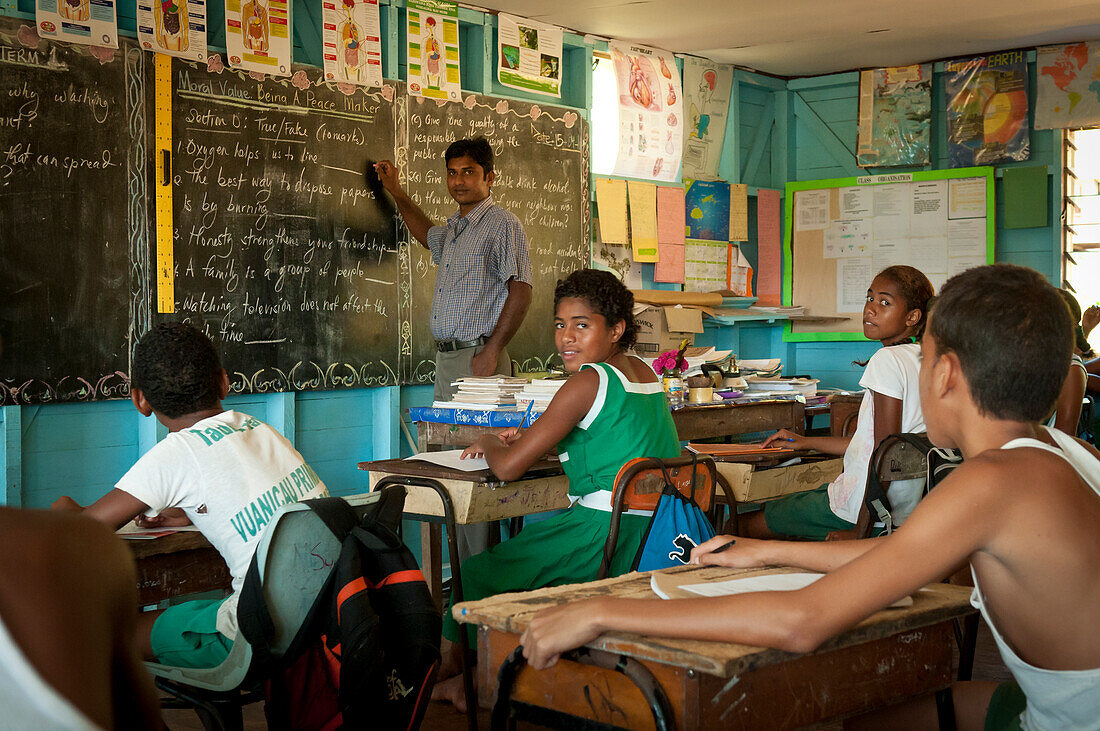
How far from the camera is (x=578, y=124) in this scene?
582 centimetres

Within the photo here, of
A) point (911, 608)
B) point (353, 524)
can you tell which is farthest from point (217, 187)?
point (911, 608)

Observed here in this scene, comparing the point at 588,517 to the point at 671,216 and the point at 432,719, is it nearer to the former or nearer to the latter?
the point at 432,719

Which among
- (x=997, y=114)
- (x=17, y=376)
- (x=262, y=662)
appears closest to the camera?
(x=262, y=662)

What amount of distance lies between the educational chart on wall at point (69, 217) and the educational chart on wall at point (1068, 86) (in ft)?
16.9

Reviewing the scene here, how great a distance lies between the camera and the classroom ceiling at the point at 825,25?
547 cm

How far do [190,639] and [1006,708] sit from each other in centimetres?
153

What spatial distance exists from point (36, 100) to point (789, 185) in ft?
16.0

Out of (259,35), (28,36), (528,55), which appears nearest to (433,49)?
(528,55)

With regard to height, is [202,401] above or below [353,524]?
above

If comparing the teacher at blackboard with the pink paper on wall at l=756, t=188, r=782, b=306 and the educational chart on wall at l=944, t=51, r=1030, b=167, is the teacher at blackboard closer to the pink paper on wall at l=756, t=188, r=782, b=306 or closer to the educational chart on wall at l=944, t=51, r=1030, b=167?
the pink paper on wall at l=756, t=188, r=782, b=306

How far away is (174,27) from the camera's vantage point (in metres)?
4.12

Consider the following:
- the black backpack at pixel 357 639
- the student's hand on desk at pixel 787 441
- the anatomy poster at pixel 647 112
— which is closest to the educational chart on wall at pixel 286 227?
the anatomy poster at pixel 647 112

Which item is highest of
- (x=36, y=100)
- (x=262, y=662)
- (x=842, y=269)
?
(x=36, y=100)

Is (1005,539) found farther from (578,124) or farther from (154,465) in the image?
(578,124)
